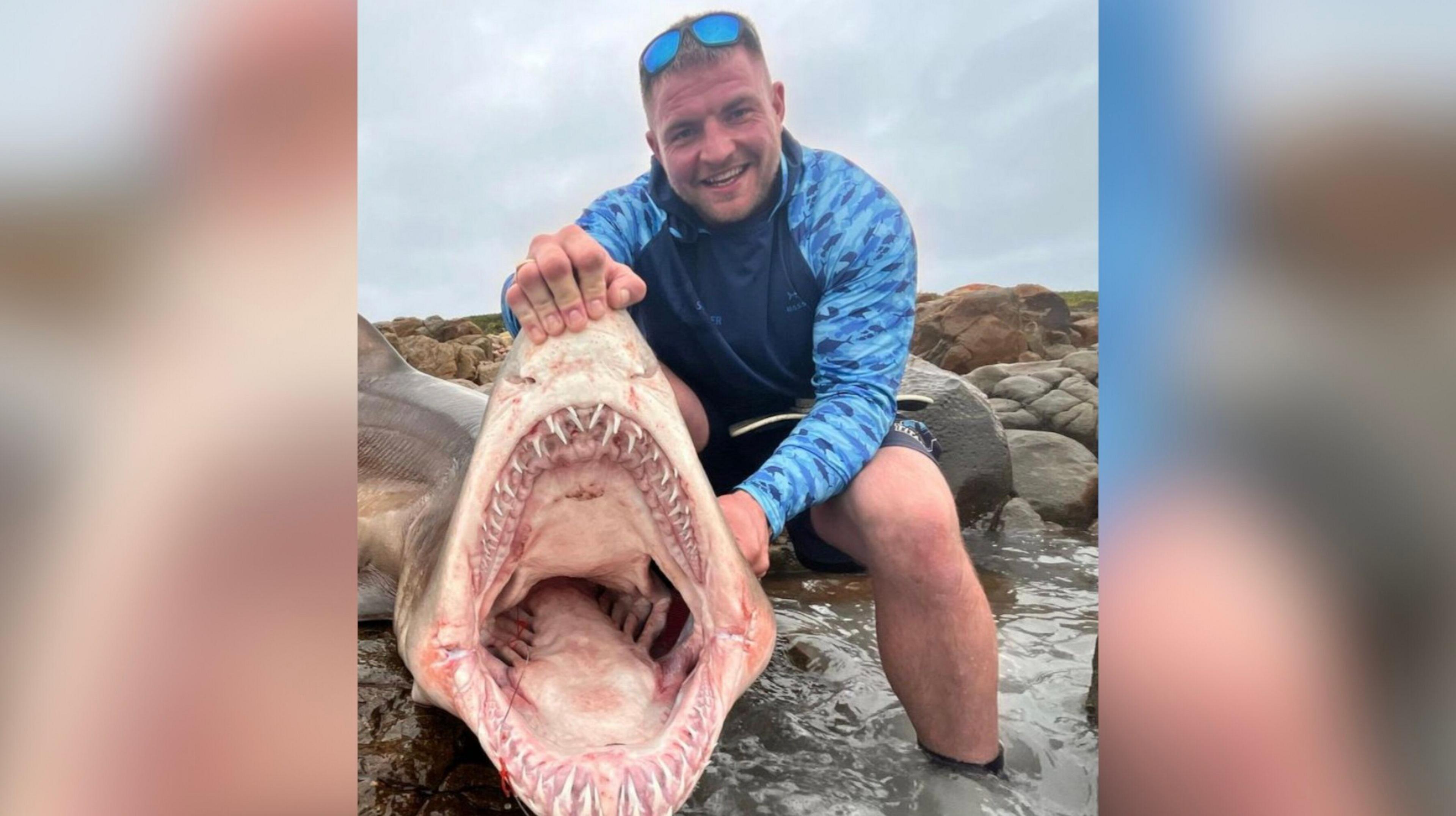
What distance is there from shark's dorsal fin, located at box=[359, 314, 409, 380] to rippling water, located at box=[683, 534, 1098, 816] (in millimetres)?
2006

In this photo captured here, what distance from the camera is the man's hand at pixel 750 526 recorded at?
1482 mm

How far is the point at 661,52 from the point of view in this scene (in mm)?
2293

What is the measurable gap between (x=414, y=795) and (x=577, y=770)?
75 cm

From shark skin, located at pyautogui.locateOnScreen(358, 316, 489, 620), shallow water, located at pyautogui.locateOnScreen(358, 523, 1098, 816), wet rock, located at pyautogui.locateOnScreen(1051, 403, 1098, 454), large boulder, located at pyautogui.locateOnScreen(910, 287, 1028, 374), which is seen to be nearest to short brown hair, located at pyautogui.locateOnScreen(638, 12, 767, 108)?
shark skin, located at pyautogui.locateOnScreen(358, 316, 489, 620)

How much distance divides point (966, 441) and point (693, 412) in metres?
2.22

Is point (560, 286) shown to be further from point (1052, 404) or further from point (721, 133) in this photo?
point (1052, 404)

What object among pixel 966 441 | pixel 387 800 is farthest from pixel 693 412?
pixel 966 441

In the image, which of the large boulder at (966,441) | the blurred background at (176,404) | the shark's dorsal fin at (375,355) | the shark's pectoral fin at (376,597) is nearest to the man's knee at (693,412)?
the shark's pectoral fin at (376,597)

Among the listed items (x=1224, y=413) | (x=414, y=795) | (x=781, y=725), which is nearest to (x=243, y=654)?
(x=1224, y=413)

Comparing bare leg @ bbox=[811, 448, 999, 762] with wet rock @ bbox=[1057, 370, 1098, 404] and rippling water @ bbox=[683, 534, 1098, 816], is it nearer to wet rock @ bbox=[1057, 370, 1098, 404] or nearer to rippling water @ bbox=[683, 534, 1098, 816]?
rippling water @ bbox=[683, 534, 1098, 816]

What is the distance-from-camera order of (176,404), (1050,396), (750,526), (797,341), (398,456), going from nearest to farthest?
(176,404), (750,526), (797,341), (398,456), (1050,396)

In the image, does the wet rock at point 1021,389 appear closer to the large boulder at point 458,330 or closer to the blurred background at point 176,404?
the large boulder at point 458,330

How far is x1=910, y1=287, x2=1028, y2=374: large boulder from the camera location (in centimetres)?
Result: 652

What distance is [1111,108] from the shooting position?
0.65 metres
